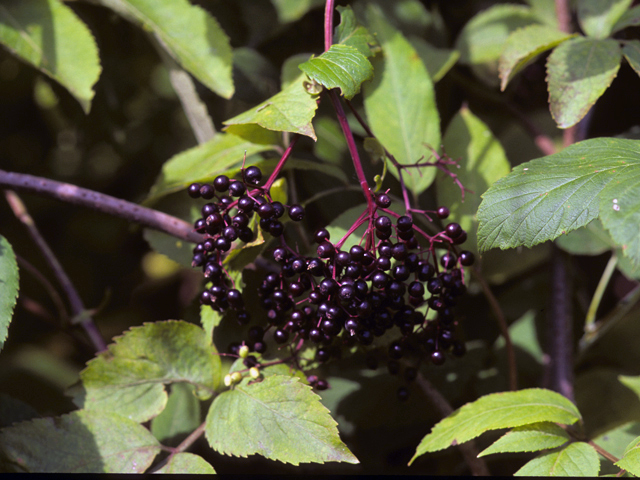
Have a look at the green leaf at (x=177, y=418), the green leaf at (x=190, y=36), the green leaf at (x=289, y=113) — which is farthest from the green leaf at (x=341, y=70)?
the green leaf at (x=177, y=418)

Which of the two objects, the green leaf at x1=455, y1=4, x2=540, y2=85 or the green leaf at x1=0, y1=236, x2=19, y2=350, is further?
the green leaf at x1=455, y1=4, x2=540, y2=85

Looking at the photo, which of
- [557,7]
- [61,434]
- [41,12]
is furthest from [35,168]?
[557,7]

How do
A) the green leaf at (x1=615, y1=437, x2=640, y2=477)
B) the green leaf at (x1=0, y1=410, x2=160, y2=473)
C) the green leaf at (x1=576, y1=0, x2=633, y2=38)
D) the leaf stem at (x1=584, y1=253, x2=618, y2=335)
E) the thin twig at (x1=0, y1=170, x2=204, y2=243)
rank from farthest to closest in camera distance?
1. the leaf stem at (x1=584, y1=253, x2=618, y2=335)
2. the green leaf at (x1=576, y1=0, x2=633, y2=38)
3. the thin twig at (x1=0, y1=170, x2=204, y2=243)
4. the green leaf at (x1=0, y1=410, x2=160, y2=473)
5. the green leaf at (x1=615, y1=437, x2=640, y2=477)

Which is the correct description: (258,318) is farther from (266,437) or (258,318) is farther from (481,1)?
(481,1)

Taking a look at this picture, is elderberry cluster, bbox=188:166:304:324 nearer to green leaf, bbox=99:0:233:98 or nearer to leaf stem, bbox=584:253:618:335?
green leaf, bbox=99:0:233:98

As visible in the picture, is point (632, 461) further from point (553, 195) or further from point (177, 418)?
point (177, 418)

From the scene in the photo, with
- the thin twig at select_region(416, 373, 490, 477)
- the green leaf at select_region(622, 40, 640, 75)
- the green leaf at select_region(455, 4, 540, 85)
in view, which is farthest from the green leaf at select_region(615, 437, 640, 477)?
the green leaf at select_region(455, 4, 540, 85)
